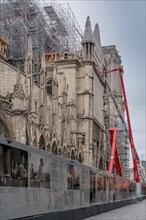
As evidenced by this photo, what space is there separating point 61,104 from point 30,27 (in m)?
12.1

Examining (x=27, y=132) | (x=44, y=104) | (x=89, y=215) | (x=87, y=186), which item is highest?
(x=44, y=104)

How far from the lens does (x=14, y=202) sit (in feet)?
36.2

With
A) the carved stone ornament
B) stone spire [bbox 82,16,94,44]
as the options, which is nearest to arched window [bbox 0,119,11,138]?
the carved stone ornament

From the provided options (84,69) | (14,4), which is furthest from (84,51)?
(14,4)

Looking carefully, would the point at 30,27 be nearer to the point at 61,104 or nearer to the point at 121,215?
the point at 61,104

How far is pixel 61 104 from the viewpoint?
56.8m

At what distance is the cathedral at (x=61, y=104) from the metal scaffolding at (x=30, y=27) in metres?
2.21

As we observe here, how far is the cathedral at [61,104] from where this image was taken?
3803 centimetres

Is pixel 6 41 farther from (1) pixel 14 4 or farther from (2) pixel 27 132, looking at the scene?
(2) pixel 27 132

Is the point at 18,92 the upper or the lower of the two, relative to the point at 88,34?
lower

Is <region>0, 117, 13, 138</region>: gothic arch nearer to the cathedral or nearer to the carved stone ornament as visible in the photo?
the cathedral

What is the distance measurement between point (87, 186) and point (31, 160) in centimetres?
700

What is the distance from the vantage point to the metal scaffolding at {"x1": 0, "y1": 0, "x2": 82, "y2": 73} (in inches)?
2292

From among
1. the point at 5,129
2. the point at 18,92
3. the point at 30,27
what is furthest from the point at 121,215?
the point at 30,27
